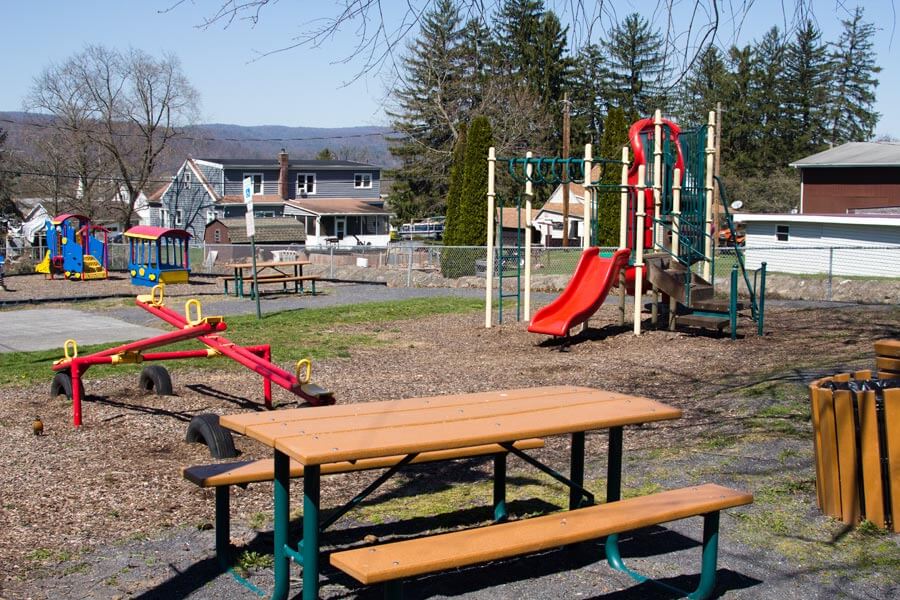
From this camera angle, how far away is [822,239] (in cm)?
3559

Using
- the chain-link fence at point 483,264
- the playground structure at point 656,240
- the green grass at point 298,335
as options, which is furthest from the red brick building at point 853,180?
the playground structure at point 656,240

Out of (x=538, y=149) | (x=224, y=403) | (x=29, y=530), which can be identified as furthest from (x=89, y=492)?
(x=538, y=149)

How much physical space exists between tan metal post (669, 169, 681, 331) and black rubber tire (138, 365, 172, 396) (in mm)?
7410

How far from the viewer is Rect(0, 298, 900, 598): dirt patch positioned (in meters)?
4.50

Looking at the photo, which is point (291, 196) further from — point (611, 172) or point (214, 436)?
point (214, 436)

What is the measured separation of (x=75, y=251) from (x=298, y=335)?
16019 millimetres

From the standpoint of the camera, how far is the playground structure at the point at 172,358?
7.61 metres

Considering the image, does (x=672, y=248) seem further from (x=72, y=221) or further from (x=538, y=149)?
(x=538, y=149)

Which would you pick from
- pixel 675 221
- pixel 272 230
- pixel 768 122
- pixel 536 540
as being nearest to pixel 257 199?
pixel 272 230

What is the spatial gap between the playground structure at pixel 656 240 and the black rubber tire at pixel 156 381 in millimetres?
5359

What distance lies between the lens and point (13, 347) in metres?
13.5

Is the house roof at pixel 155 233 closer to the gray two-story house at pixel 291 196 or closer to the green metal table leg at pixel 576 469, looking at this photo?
the green metal table leg at pixel 576 469

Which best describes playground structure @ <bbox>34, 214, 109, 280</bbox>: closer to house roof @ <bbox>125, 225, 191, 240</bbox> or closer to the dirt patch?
house roof @ <bbox>125, 225, 191, 240</bbox>

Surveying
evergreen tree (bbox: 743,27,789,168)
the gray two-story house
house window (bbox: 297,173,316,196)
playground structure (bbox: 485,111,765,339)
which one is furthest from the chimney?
playground structure (bbox: 485,111,765,339)
